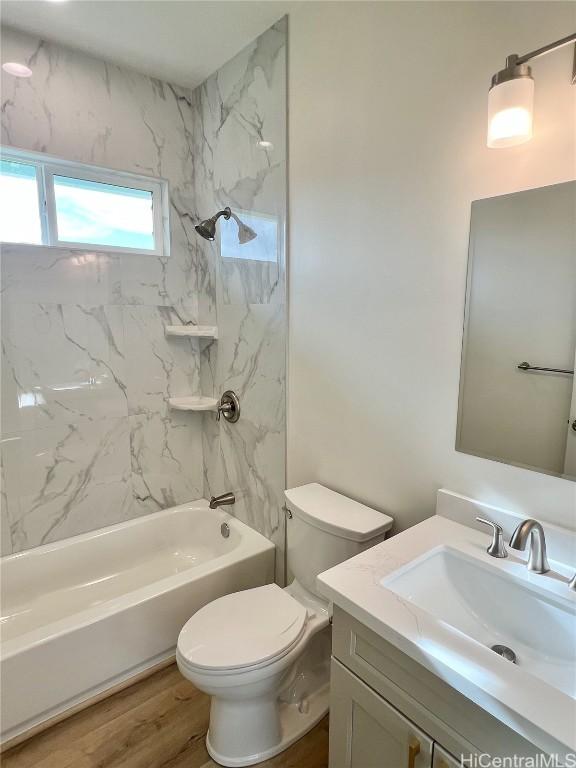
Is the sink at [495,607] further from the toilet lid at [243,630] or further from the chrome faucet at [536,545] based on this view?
the toilet lid at [243,630]

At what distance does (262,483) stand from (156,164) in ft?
6.02

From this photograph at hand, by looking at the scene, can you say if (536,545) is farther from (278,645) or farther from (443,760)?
(278,645)

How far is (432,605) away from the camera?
3.43 ft

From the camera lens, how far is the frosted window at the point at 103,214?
84.5 inches

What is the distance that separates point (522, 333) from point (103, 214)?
2.14 meters

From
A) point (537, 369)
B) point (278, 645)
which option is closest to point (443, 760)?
point (278, 645)

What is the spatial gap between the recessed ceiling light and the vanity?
244cm

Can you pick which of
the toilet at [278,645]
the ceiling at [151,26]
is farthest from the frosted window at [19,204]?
the toilet at [278,645]

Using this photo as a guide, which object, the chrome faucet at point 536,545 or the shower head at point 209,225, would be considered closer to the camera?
the chrome faucet at point 536,545

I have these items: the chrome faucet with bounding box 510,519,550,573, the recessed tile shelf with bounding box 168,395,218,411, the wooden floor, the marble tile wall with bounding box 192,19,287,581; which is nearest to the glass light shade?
the chrome faucet with bounding box 510,519,550,573

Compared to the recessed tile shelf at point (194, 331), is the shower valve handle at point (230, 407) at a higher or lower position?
lower

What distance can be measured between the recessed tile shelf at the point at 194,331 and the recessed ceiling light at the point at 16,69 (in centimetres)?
130

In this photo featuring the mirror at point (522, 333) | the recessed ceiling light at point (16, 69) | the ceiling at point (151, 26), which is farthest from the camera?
the recessed ceiling light at point (16, 69)

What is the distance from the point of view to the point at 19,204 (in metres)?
2.04
